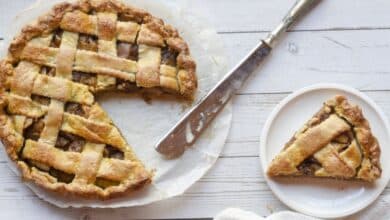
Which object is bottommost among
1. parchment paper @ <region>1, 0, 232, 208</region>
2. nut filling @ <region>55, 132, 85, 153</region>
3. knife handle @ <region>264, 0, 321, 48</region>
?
nut filling @ <region>55, 132, 85, 153</region>

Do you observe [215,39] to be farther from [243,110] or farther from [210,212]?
[210,212]

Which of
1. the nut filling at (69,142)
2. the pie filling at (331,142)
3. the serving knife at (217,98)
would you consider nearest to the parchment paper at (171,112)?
the serving knife at (217,98)

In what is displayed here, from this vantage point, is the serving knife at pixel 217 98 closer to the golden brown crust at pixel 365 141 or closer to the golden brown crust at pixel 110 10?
the golden brown crust at pixel 110 10

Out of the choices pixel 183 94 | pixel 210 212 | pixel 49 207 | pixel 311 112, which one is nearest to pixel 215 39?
pixel 183 94

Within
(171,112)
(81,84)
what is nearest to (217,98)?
(171,112)

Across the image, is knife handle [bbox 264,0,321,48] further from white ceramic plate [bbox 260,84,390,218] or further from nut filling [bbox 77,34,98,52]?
nut filling [bbox 77,34,98,52]

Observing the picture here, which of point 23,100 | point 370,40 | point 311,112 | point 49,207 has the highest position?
point 370,40

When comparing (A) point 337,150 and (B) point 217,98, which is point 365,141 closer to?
(A) point 337,150

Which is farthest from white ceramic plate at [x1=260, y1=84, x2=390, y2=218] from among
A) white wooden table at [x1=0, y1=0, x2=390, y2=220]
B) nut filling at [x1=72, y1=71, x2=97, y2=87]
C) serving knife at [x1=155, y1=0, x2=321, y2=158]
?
nut filling at [x1=72, y1=71, x2=97, y2=87]
